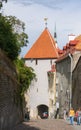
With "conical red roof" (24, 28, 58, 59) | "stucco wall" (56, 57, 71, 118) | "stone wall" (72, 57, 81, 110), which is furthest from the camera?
"conical red roof" (24, 28, 58, 59)

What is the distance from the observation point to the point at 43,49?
3346 inches

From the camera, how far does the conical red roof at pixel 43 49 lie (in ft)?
275

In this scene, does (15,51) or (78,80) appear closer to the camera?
(15,51)

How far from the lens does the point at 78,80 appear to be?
49875mm

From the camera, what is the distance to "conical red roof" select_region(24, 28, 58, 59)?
83.8m

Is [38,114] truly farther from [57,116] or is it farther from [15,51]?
[15,51]

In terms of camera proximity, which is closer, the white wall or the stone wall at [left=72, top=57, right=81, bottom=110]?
the stone wall at [left=72, top=57, right=81, bottom=110]

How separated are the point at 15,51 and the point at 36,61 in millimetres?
54632

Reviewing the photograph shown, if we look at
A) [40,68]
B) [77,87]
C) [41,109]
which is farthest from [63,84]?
[41,109]

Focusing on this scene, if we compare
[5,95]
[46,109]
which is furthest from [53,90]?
[5,95]

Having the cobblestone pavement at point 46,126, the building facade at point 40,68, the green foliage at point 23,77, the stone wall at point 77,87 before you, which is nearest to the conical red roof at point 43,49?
the building facade at point 40,68

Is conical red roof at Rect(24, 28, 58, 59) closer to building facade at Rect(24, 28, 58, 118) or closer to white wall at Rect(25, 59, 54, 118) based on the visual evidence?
building facade at Rect(24, 28, 58, 118)

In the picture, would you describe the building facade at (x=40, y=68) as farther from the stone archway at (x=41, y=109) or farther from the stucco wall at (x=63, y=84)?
the stucco wall at (x=63, y=84)

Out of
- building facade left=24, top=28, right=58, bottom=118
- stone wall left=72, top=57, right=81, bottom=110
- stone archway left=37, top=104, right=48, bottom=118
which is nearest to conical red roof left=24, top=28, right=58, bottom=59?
building facade left=24, top=28, right=58, bottom=118
